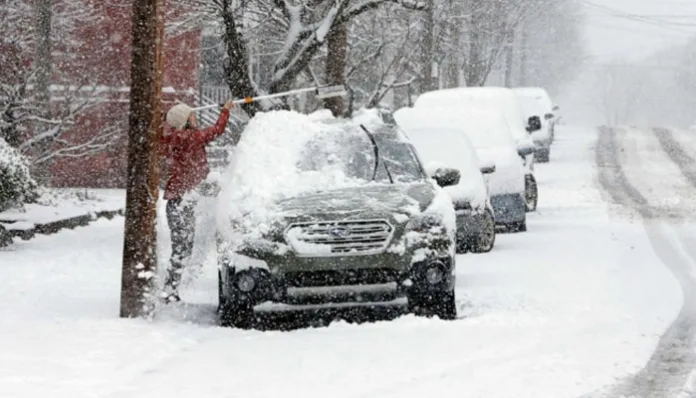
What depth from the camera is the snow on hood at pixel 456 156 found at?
13.9m

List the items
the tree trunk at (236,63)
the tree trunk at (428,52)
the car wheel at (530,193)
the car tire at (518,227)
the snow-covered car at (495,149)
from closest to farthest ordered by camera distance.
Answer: the tree trunk at (236,63) → the snow-covered car at (495,149) → the car tire at (518,227) → the car wheel at (530,193) → the tree trunk at (428,52)

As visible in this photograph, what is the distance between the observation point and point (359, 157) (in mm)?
Answer: 10469

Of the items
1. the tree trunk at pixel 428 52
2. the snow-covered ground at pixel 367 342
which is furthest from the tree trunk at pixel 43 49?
the tree trunk at pixel 428 52

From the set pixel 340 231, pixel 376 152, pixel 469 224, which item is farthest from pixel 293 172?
pixel 469 224

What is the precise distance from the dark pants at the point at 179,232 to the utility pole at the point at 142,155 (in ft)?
1.85

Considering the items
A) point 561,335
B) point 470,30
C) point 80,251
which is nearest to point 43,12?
point 80,251

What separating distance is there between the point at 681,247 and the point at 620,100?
170m

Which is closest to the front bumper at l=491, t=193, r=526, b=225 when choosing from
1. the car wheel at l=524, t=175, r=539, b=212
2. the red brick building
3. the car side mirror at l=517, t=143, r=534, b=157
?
the car side mirror at l=517, t=143, r=534, b=157

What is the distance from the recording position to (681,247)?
14.8 metres

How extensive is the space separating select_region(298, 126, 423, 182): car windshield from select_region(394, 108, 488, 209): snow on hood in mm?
3199

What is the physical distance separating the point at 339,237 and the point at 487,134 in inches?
353

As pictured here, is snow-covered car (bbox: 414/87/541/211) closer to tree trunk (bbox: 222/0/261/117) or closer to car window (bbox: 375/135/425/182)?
tree trunk (bbox: 222/0/261/117)

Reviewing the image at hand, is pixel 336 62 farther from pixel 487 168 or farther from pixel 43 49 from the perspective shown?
pixel 43 49

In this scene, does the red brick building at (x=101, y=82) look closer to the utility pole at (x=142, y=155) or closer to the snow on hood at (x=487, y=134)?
the snow on hood at (x=487, y=134)
